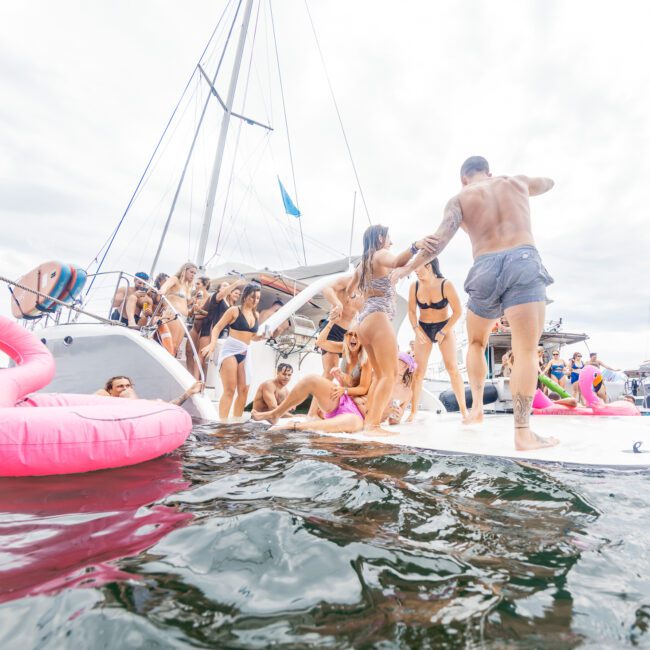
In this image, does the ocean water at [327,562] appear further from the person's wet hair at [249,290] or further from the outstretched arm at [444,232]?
the person's wet hair at [249,290]

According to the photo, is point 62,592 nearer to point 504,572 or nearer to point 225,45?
point 504,572

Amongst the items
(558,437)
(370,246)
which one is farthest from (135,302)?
(558,437)

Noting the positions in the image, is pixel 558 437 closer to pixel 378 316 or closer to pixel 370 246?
pixel 378 316

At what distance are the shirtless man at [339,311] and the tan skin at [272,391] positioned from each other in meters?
0.68

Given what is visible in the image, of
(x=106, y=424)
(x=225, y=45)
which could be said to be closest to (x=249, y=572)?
(x=106, y=424)

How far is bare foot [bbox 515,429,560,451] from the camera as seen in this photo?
2602 mm

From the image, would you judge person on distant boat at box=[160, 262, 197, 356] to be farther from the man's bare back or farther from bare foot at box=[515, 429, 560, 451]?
bare foot at box=[515, 429, 560, 451]

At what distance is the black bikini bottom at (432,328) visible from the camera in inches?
182

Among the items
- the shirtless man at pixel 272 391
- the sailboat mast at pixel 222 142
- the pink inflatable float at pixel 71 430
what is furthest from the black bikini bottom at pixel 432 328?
the sailboat mast at pixel 222 142

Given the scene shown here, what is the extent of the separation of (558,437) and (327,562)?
8.88ft

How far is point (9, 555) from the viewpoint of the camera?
110 cm

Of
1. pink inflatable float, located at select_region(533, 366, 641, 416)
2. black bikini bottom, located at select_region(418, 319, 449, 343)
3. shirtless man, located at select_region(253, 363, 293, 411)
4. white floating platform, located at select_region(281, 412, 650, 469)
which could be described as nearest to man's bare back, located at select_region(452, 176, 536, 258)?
white floating platform, located at select_region(281, 412, 650, 469)

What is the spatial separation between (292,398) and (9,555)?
112 inches

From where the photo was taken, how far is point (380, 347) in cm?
348
